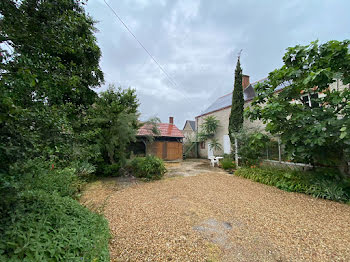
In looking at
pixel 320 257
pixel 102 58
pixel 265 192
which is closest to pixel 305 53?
pixel 265 192

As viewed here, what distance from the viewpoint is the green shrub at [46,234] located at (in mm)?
1153

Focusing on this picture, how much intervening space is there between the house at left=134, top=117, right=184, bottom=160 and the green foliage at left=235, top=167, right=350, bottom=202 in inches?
290

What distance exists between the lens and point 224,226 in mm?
2643

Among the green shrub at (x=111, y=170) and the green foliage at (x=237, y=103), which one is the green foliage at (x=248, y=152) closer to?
the green foliage at (x=237, y=103)

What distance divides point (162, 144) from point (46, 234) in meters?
10.5

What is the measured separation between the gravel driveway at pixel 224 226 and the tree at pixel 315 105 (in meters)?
1.39

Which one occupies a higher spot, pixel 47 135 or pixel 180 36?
pixel 180 36

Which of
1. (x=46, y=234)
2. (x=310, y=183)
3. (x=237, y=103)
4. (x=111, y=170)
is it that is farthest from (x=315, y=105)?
(x=111, y=170)

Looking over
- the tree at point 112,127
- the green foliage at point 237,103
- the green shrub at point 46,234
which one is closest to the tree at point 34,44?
the green shrub at point 46,234

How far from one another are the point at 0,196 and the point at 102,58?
4.96 metres

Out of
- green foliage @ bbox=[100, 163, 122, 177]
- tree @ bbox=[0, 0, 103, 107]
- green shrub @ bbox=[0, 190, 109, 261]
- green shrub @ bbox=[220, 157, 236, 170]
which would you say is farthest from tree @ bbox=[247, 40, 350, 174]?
green foliage @ bbox=[100, 163, 122, 177]

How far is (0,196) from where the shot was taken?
3.70 ft

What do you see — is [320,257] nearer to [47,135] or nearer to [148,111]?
[47,135]

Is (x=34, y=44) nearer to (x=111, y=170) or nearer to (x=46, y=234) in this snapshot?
(x=46, y=234)
